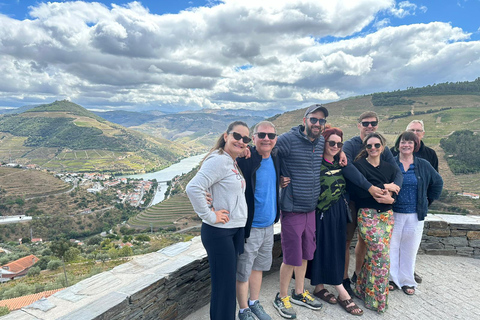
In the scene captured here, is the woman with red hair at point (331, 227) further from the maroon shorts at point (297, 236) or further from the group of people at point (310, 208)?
the maroon shorts at point (297, 236)

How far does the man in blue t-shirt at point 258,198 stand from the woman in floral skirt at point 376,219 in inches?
36.4

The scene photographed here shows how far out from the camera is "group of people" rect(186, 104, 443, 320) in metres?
1.89

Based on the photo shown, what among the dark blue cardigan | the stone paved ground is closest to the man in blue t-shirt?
the stone paved ground

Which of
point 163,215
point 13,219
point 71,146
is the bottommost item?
point 163,215

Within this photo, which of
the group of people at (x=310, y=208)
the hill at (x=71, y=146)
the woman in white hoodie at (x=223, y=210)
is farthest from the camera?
the hill at (x=71, y=146)

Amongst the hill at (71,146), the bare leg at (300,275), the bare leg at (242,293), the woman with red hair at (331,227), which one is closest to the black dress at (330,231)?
the woman with red hair at (331,227)

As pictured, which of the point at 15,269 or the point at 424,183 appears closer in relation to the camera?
the point at 424,183

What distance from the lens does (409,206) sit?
8.93 ft

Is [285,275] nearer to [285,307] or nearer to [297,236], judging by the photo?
[285,307]

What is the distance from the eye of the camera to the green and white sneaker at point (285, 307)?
7.67ft

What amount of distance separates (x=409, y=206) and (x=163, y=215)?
5351 centimetres

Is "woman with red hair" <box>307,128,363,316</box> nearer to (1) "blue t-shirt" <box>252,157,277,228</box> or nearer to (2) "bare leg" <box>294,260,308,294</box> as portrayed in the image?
(2) "bare leg" <box>294,260,308,294</box>

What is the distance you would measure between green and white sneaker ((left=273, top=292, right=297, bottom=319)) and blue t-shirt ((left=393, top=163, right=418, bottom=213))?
1.46 metres

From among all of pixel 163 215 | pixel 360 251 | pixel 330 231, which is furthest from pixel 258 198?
pixel 163 215
